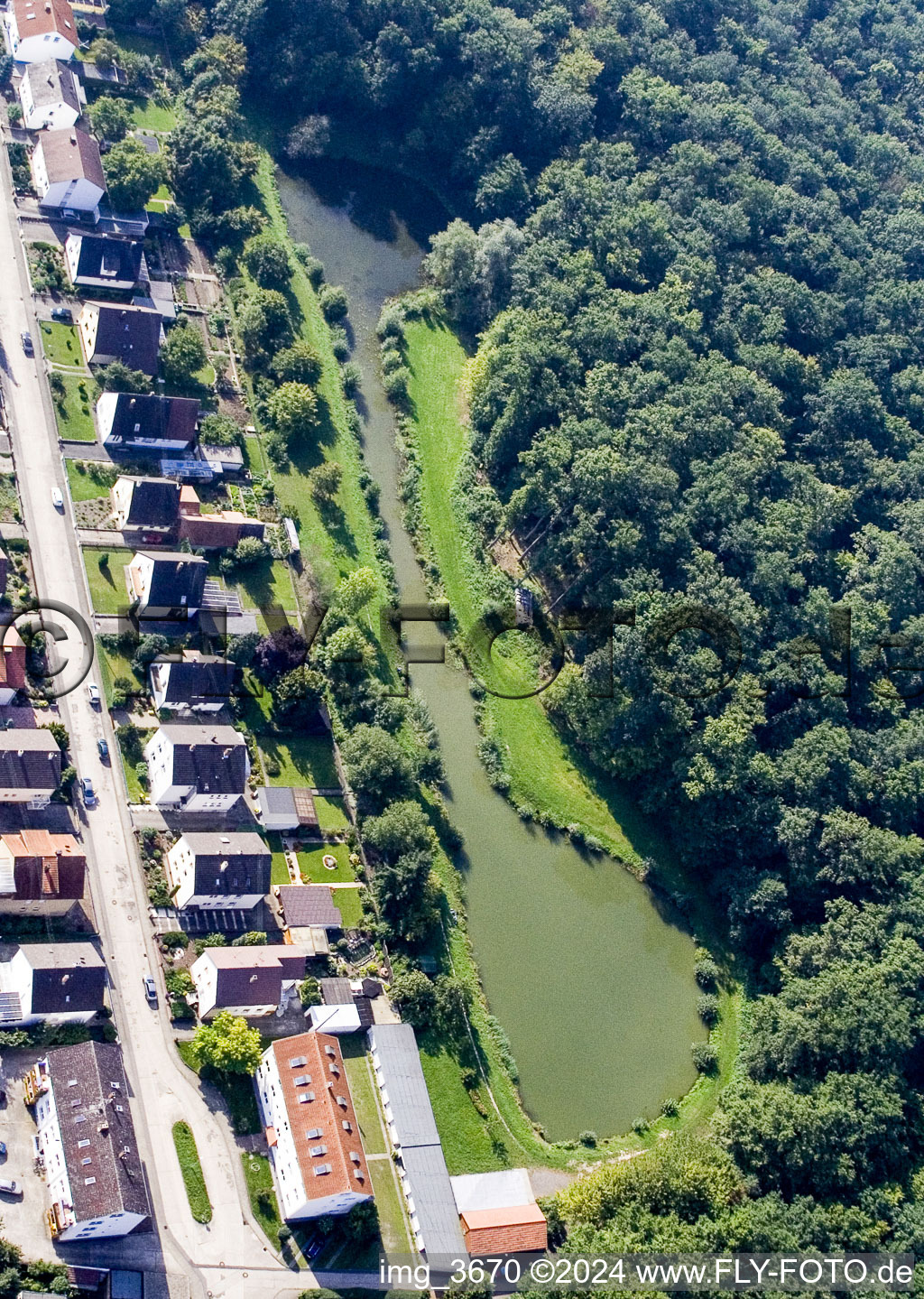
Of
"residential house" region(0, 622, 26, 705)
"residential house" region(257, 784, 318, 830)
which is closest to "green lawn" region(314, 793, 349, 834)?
"residential house" region(257, 784, 318, 830)

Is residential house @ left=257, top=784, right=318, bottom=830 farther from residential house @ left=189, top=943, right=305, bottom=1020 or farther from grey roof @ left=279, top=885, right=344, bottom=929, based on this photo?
residential house @ left=189, top=943, right=305, bottom=1020

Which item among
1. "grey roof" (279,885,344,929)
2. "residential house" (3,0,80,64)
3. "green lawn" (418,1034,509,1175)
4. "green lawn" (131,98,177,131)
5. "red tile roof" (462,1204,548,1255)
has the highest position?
"residential house" (3,0,80,64)

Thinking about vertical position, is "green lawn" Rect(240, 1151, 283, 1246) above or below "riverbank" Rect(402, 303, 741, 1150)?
below

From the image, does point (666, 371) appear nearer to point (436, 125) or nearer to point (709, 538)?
point (709, 538)

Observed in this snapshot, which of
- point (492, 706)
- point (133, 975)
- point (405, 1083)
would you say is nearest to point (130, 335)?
point (492, 706)

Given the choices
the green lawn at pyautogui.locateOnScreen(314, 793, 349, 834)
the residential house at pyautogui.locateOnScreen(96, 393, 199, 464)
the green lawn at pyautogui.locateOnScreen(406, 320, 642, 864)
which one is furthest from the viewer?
the green lawn at pyautogui.locateOnScreen(406, 320, 642, 864)

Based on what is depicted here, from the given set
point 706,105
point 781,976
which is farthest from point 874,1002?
point 706,105
